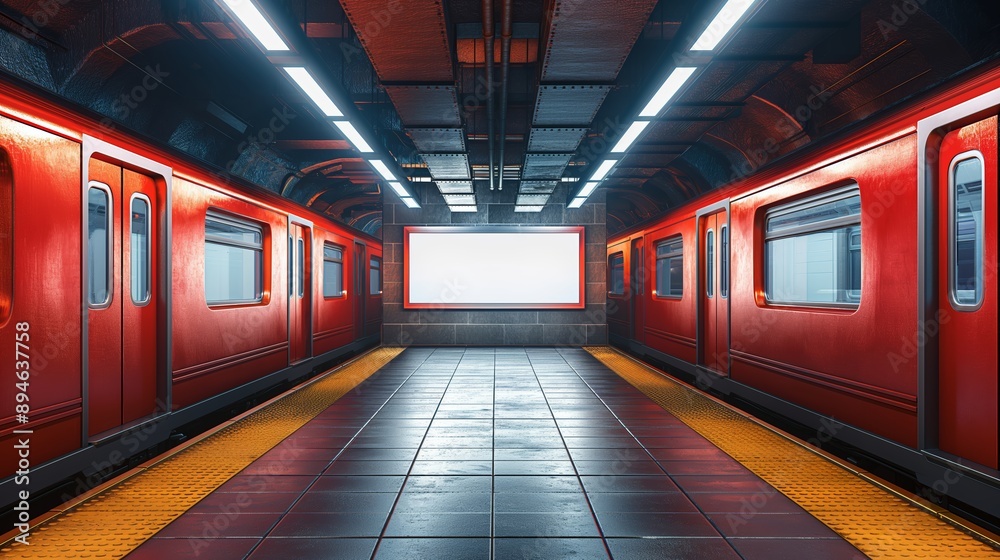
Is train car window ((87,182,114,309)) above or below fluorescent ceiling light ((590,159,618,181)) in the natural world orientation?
below

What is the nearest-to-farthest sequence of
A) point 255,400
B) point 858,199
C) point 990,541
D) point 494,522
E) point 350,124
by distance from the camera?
point 990,541 → point 494,522 → point 858,199 → point 350,124 → point 255,400

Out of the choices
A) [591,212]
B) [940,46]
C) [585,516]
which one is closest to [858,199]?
[940,46]

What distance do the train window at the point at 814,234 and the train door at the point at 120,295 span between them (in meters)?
5.57

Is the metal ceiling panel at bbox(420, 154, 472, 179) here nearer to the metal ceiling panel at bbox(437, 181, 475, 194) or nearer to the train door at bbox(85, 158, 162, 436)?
the metal ceiling panel at bbox(437, 181, 475, 194)

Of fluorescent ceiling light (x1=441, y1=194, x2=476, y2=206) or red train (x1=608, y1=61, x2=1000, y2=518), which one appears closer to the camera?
red train (x1=608, y1=61, x2=1000, y2=518)

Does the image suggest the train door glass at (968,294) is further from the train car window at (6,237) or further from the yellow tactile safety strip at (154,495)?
the train car window at (6,237)

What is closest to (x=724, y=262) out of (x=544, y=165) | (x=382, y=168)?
(x=544, y=165)

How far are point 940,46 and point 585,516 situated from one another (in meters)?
4.50

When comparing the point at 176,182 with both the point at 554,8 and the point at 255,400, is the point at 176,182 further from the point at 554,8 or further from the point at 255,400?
the point at 554,8

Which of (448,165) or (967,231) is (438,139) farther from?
(967,231)

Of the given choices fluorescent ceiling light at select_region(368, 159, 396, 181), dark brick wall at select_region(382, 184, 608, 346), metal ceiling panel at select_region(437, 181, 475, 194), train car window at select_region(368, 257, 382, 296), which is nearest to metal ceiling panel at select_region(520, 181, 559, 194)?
metal ceiling panel at select_region(437, 181, 475, 194)

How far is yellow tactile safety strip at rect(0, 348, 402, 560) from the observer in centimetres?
266

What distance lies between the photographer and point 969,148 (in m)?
3.00

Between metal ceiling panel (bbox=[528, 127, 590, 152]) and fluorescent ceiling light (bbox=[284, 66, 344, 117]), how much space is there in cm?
230
